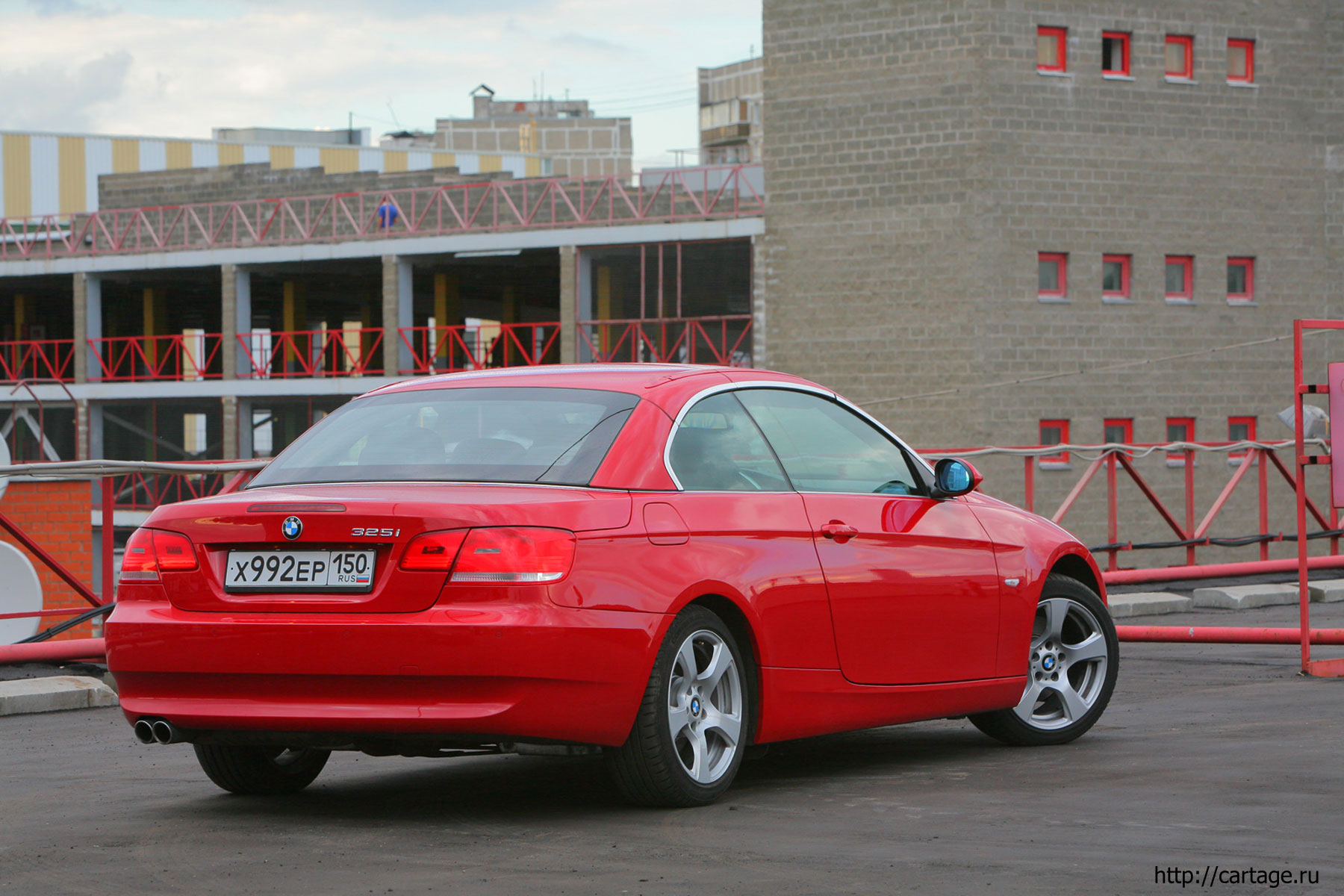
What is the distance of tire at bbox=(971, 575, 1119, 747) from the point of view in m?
7.25

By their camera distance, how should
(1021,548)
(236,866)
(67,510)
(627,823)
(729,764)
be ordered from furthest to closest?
(67,510) < (1021,548) < (729,764) < (627,823) < (236,866)

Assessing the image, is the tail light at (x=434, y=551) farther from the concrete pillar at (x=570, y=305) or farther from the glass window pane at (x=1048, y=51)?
the concrete pillar at (x=570, y=305)

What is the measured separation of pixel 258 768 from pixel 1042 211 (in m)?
29.9

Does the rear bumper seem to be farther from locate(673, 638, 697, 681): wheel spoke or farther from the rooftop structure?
the rooftop structure

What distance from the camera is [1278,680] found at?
30.9 feet

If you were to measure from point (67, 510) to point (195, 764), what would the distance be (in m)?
7.10

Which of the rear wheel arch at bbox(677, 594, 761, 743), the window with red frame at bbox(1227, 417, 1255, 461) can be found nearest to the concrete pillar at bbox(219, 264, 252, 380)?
the window with red frame at bbox(1227, 417, 1255, 461)

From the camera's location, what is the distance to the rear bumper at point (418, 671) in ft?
17.0

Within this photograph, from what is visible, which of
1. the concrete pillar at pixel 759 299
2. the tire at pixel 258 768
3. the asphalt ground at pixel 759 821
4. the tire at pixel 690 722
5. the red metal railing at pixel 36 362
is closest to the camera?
the asphalt ground at pixel 759 821

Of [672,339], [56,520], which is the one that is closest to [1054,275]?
[672,339]

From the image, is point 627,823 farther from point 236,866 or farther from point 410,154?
point 410,154

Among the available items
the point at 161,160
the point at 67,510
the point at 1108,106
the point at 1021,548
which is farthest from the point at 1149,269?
the point at 161,160

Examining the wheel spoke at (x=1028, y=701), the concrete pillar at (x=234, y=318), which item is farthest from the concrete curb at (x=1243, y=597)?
the concrete pillar at (x=234, y=318)

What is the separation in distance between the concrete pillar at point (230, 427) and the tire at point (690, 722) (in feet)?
128
